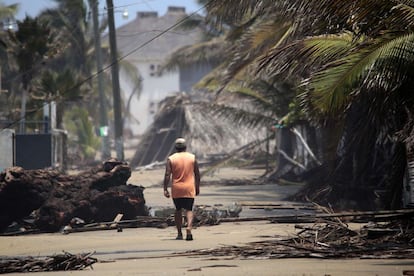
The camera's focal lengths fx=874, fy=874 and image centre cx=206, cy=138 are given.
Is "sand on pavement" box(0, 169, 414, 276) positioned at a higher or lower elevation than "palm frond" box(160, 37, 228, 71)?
lower

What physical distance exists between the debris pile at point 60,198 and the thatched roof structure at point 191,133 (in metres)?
20.1

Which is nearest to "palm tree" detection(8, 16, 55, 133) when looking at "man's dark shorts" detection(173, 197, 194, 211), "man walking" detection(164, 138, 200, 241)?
"man walking" detection(164, 138, 200, 241)

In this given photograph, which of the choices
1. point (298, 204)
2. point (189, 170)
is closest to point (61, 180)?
point (189, 170)

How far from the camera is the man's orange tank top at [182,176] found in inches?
527

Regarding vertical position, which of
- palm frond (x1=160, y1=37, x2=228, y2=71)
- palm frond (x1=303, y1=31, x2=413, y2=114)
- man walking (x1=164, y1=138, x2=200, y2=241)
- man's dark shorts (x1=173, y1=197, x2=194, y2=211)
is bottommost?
man's dark shorts (x1=173, y1=197, x2=194, y2=211)

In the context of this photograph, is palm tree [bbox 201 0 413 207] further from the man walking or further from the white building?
the white building

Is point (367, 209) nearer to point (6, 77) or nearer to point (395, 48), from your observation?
point (395, 48)

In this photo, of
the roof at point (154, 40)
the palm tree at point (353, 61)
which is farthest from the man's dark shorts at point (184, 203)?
the roof at point (154, 40)

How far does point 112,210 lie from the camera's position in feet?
52.4

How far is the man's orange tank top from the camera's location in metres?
13.4

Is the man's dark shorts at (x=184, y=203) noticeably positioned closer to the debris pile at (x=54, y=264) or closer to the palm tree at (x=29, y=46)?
the debris pile at (x=54, y=264)

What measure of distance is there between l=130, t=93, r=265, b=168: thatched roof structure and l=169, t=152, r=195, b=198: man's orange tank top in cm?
2278

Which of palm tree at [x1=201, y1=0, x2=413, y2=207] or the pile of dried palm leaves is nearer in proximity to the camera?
the pile of dried palm leaves

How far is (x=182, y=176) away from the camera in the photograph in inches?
530
